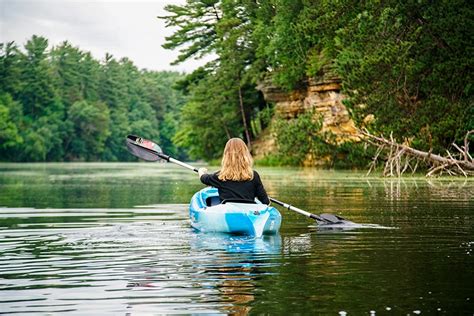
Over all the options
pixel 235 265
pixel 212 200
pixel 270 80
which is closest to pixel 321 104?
pixel 270 80

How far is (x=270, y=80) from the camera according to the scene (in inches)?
2522

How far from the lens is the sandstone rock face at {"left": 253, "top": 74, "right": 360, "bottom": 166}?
170 ft

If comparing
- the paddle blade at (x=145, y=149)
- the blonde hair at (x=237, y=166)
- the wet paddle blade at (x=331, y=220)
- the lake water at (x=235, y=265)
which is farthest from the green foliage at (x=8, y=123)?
the blonde hair at (x=237, y=166)

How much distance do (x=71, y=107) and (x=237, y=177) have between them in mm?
117343

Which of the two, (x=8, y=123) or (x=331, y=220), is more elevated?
(x=8, y=123)

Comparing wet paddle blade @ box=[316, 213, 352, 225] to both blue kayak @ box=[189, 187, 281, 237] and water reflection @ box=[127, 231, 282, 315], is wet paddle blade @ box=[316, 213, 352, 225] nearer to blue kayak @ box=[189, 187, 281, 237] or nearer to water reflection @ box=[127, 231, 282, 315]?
blue kayak @ box=[189, 187, 281, 237]

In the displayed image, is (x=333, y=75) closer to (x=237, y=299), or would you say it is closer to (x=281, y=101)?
(x=281, y=101)

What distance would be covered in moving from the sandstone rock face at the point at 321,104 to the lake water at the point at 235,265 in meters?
31.2

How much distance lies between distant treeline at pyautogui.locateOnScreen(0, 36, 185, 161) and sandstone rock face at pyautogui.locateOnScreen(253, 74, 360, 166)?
180 feet

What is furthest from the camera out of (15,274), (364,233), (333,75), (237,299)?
(333,75)

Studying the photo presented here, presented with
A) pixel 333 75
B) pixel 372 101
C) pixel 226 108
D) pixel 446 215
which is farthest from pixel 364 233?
pixel 226 108

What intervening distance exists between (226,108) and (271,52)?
12221mm

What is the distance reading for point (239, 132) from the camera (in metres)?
75.1

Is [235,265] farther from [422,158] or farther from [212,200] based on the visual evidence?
[422,158]
